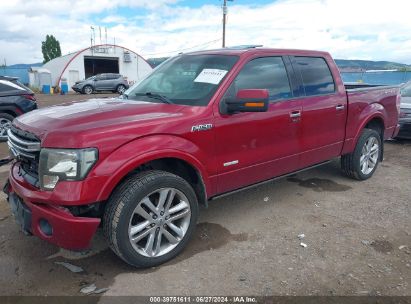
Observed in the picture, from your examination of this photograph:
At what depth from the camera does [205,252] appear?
3393 millimetres

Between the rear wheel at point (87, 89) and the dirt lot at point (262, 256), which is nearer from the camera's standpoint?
the dirt lot at point (262, 256)

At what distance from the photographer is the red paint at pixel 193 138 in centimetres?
273

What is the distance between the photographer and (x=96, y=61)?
140 ft

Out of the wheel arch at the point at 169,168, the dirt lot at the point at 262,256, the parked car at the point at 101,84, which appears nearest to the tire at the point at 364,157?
the dirt lot at the point at 262,256

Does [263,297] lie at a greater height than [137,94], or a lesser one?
lesser

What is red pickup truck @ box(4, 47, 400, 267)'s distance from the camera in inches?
108

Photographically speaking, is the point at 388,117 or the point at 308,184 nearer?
the point at 308,184

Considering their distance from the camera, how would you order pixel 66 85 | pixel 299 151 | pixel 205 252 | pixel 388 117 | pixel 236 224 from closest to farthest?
1. pixel 205 252
2. pixel 236 224
3. pixel 299 151
4. pixel 388 117
5. pixel 66 85

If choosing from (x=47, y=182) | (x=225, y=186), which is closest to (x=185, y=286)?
(x=225, y=186)

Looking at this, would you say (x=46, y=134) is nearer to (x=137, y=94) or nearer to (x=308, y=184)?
(x=137, y=94)

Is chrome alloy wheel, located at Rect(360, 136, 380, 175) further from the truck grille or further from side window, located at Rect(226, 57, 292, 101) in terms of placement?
the truck grille

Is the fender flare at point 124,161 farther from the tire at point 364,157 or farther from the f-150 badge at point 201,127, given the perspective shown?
the tire at point 364,157

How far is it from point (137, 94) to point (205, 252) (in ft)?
6.07

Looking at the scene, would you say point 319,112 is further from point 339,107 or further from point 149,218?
point 149,218
